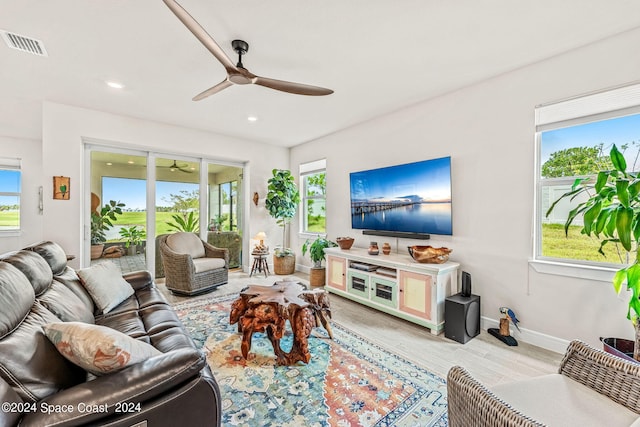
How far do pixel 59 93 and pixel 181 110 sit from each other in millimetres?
1290

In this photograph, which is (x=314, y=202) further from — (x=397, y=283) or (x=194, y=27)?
(x=194, y=27)

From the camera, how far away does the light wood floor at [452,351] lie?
6.91 ft

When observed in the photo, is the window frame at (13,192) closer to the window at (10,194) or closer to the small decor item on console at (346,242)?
the window at (10,194)

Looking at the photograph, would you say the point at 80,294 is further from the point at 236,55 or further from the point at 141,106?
the point at 141,106

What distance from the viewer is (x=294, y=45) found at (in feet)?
7.45

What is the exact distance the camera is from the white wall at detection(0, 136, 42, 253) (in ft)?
17.2

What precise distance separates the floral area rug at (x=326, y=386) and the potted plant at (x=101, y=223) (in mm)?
2602

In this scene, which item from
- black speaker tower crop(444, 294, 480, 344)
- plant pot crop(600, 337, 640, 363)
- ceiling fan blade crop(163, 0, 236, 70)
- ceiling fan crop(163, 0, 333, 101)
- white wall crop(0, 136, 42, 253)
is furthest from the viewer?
white wall crop(0, 136, 42, 253)

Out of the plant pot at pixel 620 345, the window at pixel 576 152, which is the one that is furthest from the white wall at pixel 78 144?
the plant pot at pixel 620 345

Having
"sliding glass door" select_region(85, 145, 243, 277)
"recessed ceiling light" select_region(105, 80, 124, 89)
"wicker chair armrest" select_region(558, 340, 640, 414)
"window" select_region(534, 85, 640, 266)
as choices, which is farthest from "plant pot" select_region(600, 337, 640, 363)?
"sliding glass door" select_region(85, 145, 243, 277)

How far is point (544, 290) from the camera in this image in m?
2.45

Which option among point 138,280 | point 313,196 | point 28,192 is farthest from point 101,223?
point 313,196

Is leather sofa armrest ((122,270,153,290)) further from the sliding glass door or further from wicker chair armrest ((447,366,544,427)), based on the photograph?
wicker chair armrest ((447,366,544,427))

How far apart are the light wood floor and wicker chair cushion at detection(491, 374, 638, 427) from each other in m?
0.95
